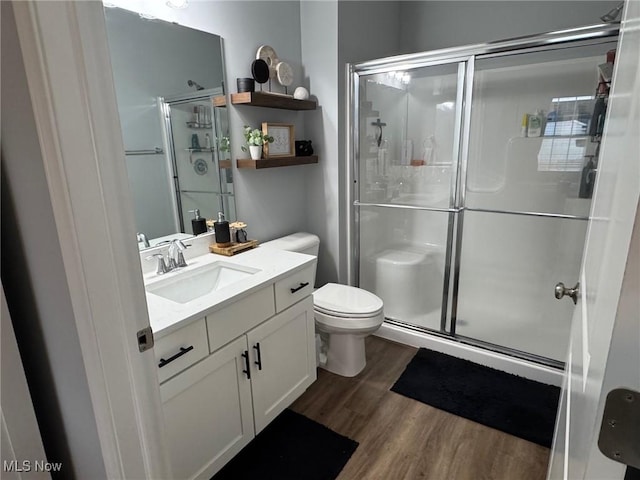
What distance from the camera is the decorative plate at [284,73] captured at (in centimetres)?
214

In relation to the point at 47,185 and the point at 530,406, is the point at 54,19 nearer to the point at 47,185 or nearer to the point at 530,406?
the point at 47,185

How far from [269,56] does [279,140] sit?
1.54 feet

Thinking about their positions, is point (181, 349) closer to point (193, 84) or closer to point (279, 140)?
point (193, 84)

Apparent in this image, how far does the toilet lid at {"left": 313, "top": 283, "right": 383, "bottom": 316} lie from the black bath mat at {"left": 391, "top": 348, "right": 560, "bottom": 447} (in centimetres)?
48

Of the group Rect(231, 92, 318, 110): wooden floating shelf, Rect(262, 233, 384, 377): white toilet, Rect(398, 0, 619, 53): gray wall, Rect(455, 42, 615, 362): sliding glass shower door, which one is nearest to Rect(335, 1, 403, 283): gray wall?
Rect(398, 0, 619, 53): gray wall

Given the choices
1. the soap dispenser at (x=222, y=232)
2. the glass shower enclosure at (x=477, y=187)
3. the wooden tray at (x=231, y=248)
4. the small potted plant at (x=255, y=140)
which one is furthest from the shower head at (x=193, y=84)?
the glass shower enclosure at (x=477, y=187)

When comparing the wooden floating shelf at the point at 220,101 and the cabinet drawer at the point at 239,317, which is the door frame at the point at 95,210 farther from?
the wooden floating shelf at the point at 220,101

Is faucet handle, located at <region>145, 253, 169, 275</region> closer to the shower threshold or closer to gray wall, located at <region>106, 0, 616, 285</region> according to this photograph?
gray wall, located at <region>106, 0, 616, 285</region>

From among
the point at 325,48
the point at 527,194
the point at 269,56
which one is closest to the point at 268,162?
the point at 269,56

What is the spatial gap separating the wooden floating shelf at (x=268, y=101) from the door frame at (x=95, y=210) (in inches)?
52.9

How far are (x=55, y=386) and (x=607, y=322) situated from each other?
1.07 m

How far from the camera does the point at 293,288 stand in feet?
5.68

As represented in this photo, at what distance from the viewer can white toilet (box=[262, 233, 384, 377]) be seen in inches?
78.6

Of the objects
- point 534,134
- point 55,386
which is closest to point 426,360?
point 534,134
